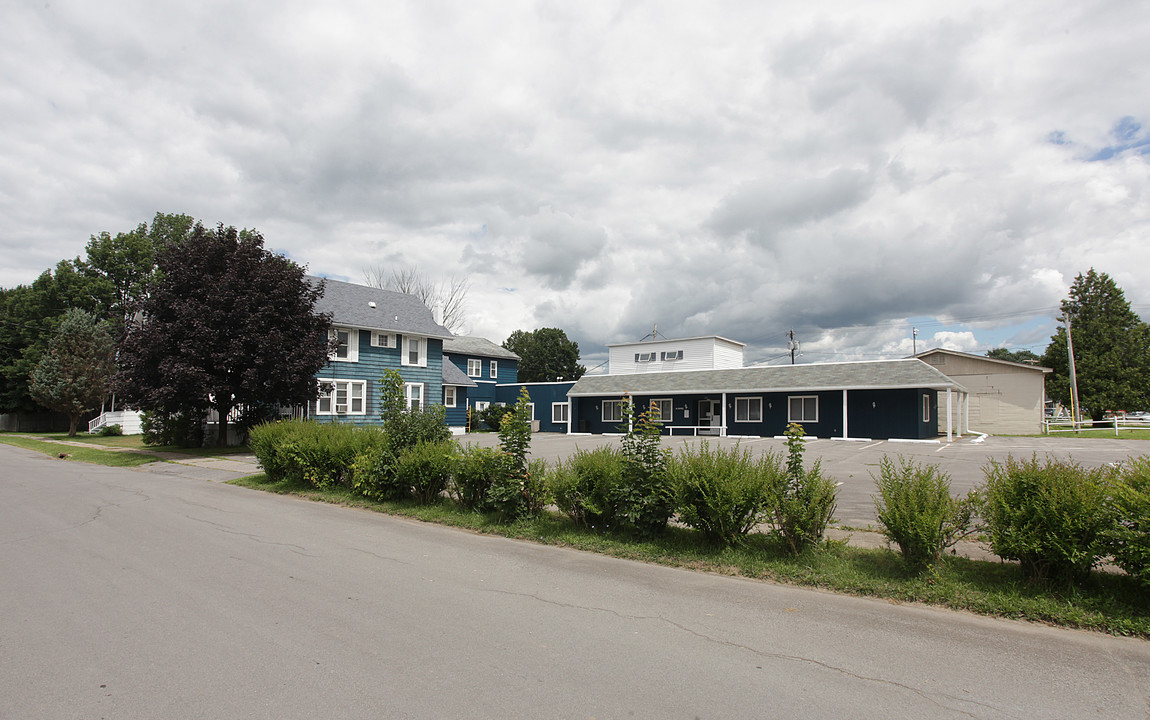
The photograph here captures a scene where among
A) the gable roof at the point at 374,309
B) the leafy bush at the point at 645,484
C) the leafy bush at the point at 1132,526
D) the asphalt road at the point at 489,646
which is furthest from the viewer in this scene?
the gable roof at the point at 374,309

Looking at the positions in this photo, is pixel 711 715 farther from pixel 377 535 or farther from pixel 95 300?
pixel 95 300

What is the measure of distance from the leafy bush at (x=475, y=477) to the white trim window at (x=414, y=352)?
84.9ft

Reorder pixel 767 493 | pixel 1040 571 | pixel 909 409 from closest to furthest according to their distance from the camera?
pixel 1040 571, pixel 767 493, pixel 909 409

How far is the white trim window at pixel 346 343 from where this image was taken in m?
32.1

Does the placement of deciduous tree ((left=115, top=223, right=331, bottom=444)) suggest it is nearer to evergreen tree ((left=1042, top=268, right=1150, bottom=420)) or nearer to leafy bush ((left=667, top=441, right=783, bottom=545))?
leafy bush ((left=667, top=441, right=783, bottom=545))

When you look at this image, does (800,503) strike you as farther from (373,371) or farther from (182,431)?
(373,371)

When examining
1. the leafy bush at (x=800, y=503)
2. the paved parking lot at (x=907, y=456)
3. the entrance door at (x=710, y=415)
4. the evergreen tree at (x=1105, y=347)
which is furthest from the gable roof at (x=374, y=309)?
the evergreen tree at (x=1105, y=347)

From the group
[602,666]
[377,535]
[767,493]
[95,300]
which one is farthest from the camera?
[95,300]

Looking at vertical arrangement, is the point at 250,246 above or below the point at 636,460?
above

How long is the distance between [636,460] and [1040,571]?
173 inches

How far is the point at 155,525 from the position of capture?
380 inches

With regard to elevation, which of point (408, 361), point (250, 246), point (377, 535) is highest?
point (250, 246)

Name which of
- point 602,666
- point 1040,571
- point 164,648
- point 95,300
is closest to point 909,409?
point 1040,571

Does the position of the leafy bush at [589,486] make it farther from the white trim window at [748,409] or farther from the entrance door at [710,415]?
the entrance door at [710,415]
